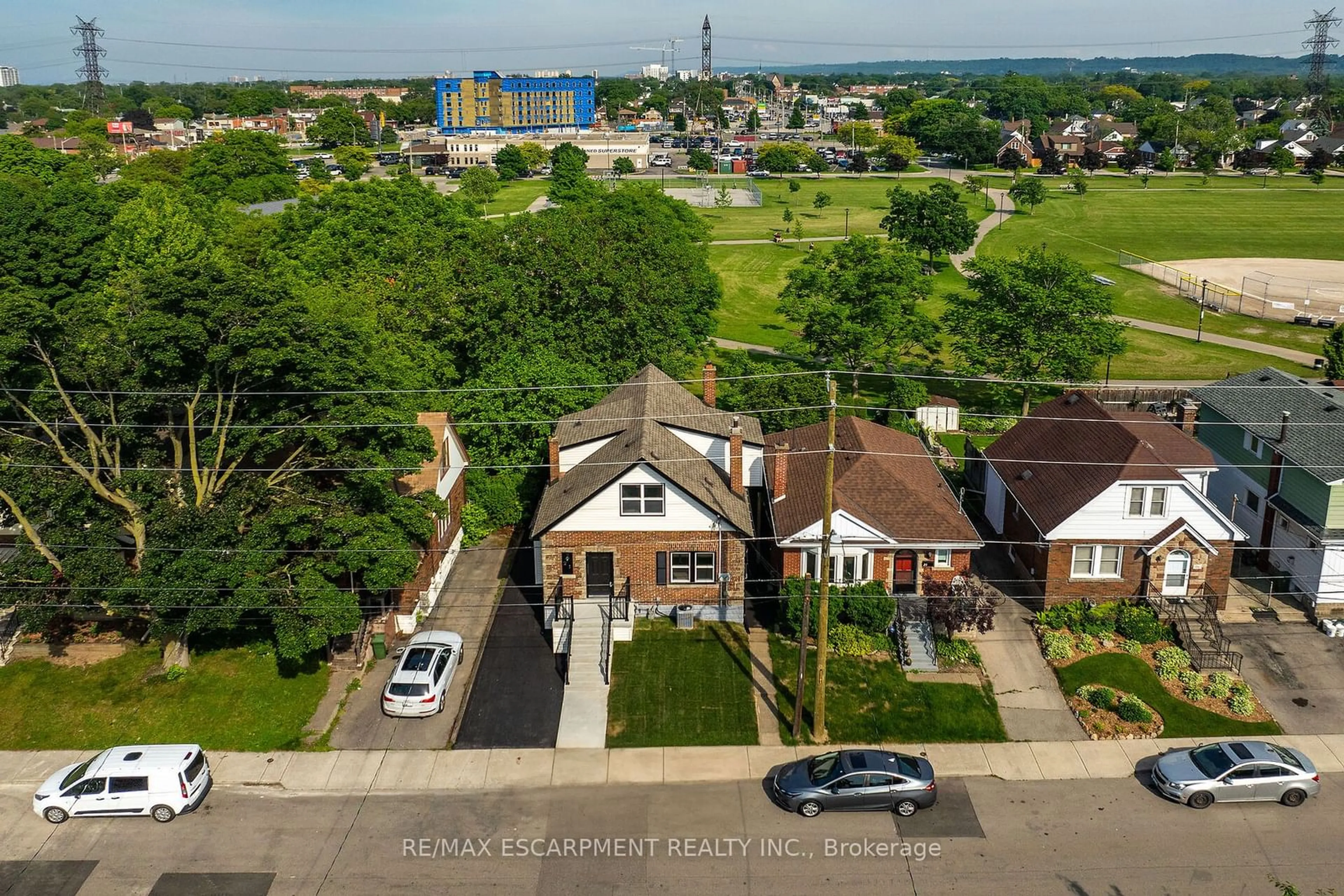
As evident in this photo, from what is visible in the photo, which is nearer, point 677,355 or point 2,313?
point 2,313

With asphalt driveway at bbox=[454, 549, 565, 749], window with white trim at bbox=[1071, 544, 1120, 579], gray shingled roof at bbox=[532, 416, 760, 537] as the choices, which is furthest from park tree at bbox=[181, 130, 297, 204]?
window with white trim at bbox=[1071, 544, 1120, 579]

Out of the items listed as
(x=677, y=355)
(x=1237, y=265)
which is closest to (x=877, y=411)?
(x=677, y=355)

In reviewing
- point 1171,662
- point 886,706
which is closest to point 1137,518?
point 1171,662

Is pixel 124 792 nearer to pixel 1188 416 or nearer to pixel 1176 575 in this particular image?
pixel 1176 575

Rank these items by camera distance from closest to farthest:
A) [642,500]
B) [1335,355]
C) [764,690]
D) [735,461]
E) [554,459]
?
1. [764,690]
2. [642,500]
3. [735,461]
4. [554,459]
5. [1335,355]

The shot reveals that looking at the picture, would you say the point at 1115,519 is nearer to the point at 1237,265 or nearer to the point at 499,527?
the point at 499,527

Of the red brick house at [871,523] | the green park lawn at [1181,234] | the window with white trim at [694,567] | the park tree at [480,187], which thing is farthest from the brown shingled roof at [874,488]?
the park tree at [480,187]
